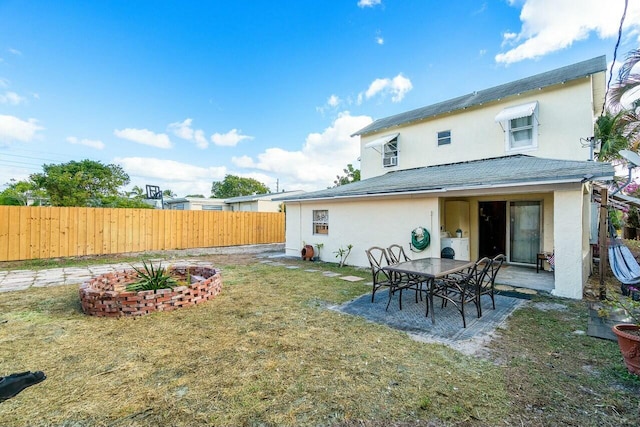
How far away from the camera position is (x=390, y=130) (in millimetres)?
12164

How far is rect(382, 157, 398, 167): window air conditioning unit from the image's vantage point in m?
12.0

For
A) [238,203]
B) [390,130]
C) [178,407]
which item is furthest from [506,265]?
[238,203]

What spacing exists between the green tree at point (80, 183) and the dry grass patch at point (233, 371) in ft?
54.5

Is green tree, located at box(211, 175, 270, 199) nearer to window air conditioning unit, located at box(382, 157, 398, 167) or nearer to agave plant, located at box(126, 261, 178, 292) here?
window air conditioning unit, located at box(382, 157, 398, 167)

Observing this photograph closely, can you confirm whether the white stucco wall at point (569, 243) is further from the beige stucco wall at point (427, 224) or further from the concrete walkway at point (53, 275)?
the concrete walkway at point (53, 275)

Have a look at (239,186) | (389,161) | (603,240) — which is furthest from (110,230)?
(239,186)

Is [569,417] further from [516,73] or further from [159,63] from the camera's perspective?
[159,63]

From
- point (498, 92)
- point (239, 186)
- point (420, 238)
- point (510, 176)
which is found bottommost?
point (420, 238)

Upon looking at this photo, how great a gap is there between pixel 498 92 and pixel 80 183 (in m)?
24.2

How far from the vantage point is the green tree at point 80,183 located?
17.1 m

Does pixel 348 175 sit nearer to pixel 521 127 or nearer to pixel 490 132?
pixel 490 132

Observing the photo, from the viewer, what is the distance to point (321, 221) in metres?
10.5

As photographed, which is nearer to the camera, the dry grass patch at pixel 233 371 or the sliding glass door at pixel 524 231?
the dry grass patch at pixel 233 371

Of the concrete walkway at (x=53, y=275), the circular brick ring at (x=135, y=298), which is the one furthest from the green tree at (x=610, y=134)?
the concrete walkway at (x=53, y=275)
